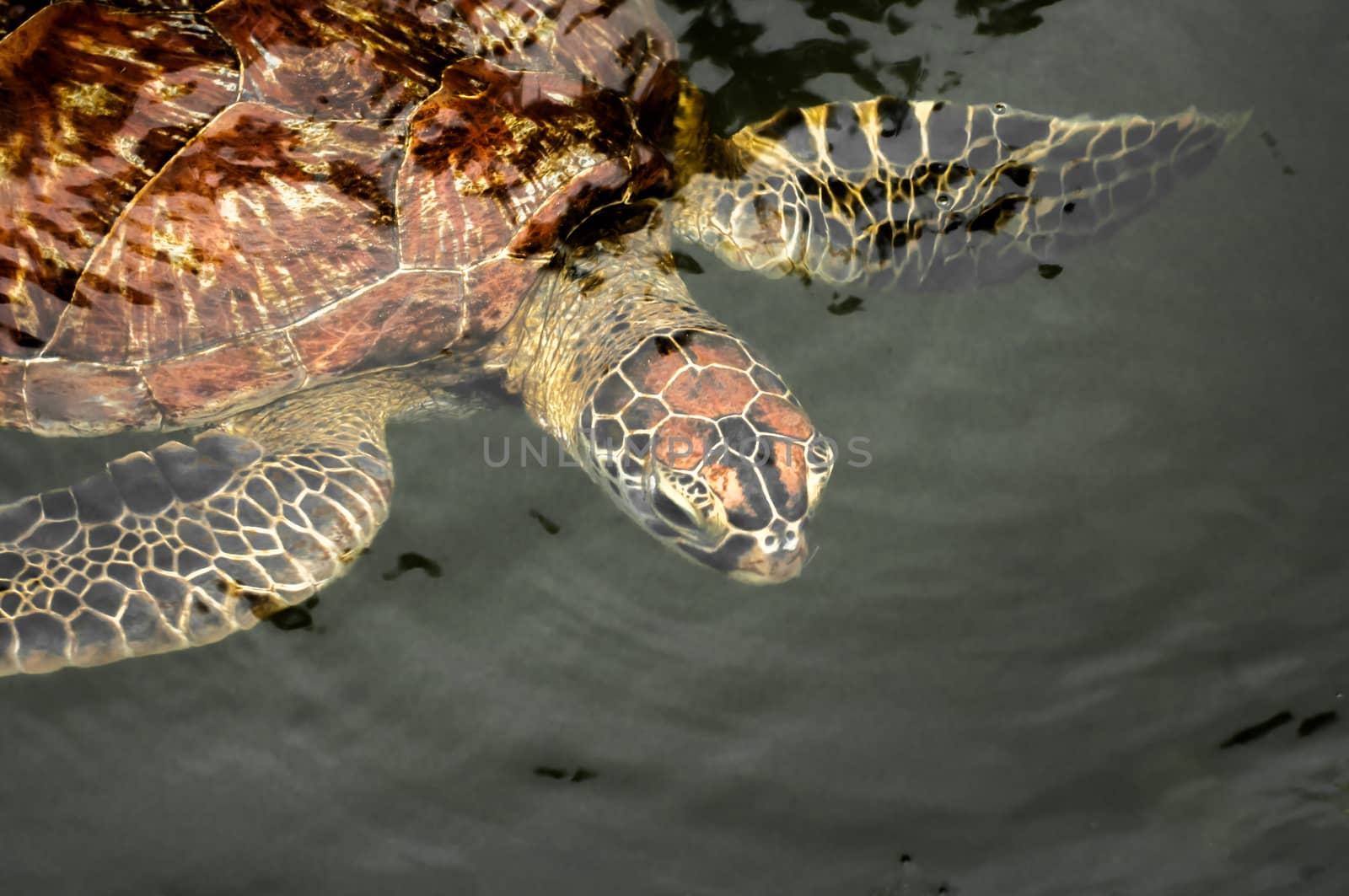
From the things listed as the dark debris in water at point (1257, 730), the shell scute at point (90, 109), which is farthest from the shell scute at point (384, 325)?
the dark debris in water at point (1257, 730)

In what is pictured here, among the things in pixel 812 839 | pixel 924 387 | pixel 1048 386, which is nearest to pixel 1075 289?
pixel 1048 386

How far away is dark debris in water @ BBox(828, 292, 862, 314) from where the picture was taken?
154 inches

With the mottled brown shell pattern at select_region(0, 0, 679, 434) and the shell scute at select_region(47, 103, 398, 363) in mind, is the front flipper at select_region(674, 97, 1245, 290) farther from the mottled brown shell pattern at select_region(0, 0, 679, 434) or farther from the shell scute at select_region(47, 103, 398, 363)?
the shell scute at select_region(47, 103, 398, 363)

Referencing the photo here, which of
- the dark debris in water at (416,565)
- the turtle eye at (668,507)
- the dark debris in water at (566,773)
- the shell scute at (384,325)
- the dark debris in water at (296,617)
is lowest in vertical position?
the dark debris in water at (566,773)

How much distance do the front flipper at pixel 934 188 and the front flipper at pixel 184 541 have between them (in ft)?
5.65

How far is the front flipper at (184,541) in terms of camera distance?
2904 mm

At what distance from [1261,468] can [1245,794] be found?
51.0 inches

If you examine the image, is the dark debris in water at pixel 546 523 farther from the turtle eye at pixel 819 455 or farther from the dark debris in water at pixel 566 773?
the turtle eye at pixel 819 455

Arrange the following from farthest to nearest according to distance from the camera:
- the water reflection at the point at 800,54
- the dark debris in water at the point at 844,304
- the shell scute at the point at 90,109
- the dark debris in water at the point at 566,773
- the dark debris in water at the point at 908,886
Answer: the water reflection at the point at 800,54
the dark debris in water at the point at 844,304
the dark debris in water at the point at 566,773
the dark debris in water at the point at 908,886
the shell scute at the point at 90,109

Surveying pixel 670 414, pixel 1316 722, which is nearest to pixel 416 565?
pixel 670 414

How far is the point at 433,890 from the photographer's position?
3146mm

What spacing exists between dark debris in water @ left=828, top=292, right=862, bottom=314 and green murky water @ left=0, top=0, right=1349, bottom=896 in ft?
0.05

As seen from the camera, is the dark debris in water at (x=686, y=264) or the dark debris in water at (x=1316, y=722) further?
the dark debris in water at (x=686, y=264)

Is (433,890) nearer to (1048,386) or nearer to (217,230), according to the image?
(217,230)
